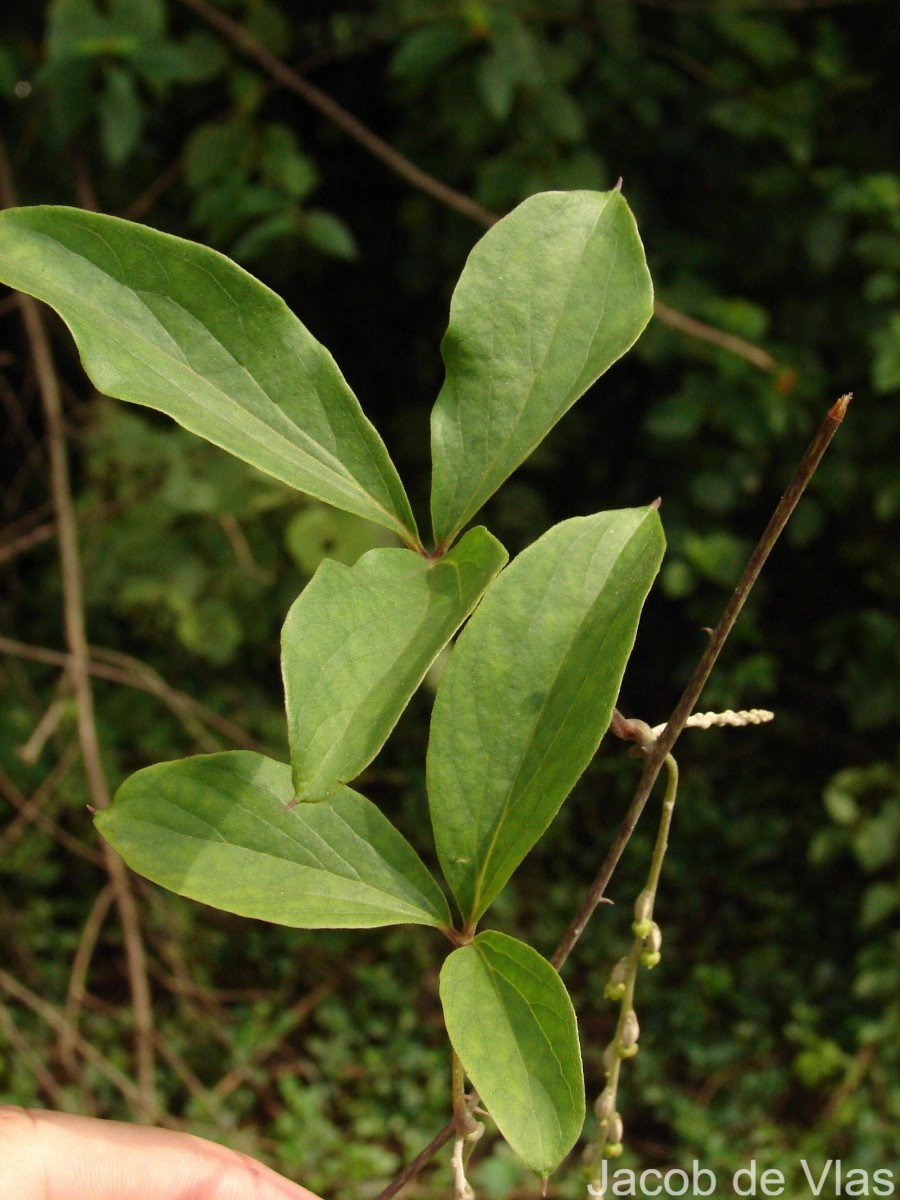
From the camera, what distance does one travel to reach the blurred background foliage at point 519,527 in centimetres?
168

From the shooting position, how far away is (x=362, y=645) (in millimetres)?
308

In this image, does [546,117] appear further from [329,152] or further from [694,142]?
[329,152]

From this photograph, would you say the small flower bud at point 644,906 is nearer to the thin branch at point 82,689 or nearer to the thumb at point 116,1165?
the thumb at point 116,1165

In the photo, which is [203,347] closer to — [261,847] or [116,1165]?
[261,847]

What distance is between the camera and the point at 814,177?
5.81ft

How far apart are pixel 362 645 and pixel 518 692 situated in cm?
6

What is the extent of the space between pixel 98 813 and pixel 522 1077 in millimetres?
145

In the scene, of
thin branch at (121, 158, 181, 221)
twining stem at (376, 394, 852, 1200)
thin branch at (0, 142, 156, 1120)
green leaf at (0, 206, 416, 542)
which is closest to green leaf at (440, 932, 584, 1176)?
twining stem at (376, 394, 852, 1200)

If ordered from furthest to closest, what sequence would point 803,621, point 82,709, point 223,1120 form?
point 803,621, point 223,1120, point 82,709

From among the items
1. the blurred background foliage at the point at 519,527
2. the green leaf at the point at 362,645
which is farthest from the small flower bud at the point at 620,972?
the blurred background foliage at the point at 519,527

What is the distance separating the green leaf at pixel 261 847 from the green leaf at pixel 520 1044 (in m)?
0.03

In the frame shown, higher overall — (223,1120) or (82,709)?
(82,709)

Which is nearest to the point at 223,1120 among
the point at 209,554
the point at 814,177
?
the point at 209,554

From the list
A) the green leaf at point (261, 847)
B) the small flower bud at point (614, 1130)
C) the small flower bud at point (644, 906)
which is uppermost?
the green leaf at point (261, 847)
